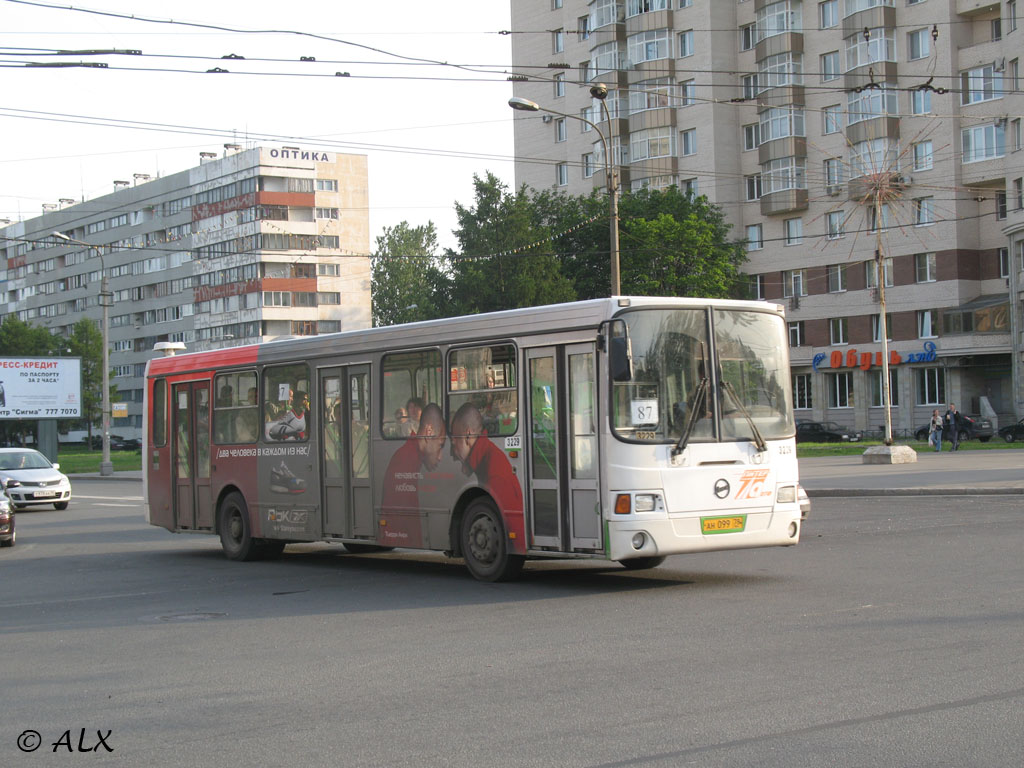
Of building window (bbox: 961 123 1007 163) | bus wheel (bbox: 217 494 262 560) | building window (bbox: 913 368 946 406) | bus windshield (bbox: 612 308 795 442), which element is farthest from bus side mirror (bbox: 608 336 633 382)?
building window (bbox: 913 368 946 406)

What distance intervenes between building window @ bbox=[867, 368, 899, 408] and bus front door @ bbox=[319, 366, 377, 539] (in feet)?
173

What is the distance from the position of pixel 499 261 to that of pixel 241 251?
44.5m

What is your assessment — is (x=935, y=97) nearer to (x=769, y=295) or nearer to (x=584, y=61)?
(x=769, y=295)

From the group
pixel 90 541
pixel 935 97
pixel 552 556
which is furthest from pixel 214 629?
pixel 935 97

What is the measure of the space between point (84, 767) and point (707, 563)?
9.72 meters

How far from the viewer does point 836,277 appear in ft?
219

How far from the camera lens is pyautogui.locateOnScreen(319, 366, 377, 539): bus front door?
15.0 m

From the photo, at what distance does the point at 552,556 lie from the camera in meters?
12.4

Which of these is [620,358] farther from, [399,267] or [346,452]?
[399,267]

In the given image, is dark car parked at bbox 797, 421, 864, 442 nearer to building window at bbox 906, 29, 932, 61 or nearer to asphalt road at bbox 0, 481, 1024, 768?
building window at bbox 906, 29, 932, 61

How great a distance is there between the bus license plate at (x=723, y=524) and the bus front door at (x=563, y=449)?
1.03 m

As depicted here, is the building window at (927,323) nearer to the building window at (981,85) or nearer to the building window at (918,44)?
the building window at (981,85)

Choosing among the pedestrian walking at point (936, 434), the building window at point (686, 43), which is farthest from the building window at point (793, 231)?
the pedestrian walking at point (936, 434)

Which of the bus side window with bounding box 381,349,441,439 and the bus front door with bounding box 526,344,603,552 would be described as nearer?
the bus front door with bounding box 526,344,603,552
